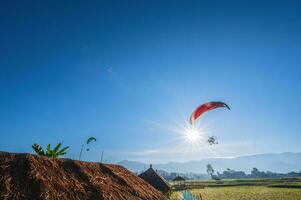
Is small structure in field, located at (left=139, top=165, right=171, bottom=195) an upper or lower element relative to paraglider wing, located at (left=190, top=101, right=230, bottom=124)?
lower

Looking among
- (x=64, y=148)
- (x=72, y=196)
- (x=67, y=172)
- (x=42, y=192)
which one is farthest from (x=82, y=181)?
(x=64, y=148)

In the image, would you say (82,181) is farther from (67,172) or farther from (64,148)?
(64,148)

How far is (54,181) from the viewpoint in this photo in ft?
22.8

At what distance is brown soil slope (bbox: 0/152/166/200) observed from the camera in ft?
19.7

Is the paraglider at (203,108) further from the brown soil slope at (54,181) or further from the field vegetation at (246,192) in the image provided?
the field vegetation at (246,192)

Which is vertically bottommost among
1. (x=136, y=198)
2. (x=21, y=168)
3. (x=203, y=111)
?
(x=136, y=198)

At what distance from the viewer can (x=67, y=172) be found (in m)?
8.05

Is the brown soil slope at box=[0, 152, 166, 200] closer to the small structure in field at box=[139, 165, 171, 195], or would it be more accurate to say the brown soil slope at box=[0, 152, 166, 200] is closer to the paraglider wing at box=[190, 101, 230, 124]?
the paraglider wing at box=[190, 101, 230, 124]

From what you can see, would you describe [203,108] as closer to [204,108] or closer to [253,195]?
[204,108]

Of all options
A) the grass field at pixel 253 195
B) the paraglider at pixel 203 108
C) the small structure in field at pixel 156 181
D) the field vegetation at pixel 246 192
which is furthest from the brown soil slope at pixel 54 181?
the small structure in field at pixel 156 181

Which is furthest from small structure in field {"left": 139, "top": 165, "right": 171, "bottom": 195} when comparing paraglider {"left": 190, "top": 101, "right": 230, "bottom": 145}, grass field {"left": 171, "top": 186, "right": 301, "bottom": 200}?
paraglider {"left": 190, "top": 101, "right": 230, "bottom": 145}

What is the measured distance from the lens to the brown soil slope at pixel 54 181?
601 cm

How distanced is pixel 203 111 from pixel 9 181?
8.73 metres

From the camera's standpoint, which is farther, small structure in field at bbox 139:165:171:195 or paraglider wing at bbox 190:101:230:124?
small structure in field at bbox 139:165:171:195
